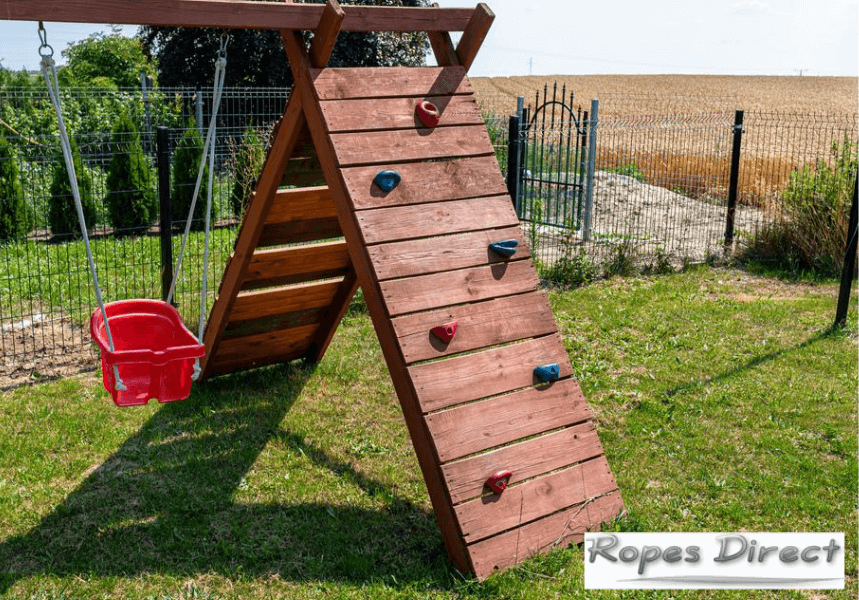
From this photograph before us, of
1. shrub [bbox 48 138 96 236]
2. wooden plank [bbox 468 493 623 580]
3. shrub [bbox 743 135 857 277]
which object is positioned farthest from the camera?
shrub [bbox 48 138 96 236]

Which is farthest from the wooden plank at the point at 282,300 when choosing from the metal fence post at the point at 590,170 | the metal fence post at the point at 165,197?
the metal fence post at the point at 590,170

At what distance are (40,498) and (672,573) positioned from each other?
3055mm

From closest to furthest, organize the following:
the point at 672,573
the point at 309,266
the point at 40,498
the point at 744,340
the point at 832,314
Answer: the point at 672,573 < the point at 40,498 < the point at 309,266 < the point at 744,340 < the point at 832,314

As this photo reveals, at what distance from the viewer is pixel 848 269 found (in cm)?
698

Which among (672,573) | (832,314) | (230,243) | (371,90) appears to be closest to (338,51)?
(230,243)

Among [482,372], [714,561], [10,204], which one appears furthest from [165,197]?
[714,561]

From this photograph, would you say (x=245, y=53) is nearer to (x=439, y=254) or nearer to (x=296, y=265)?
(x=296, y=265)

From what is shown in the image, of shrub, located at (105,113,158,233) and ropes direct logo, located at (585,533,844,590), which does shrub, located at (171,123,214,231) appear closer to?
shrub, located at (105,113,158,233)

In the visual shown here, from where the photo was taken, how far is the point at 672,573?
12.4 feet

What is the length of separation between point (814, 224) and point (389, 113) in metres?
6.53

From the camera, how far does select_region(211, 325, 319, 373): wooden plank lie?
5.58m

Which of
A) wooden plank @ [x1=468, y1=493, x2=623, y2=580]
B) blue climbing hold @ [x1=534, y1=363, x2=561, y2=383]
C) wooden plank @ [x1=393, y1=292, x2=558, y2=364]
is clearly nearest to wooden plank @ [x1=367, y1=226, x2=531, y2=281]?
wooden plank @ [x1=393, y1=292, x2=558, y2=364]

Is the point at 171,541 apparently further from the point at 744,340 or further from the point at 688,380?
the point at 744,340

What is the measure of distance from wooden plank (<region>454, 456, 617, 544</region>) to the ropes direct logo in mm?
211
